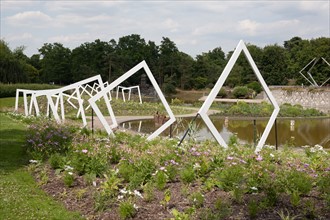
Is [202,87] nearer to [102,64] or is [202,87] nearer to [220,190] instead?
[102,64]

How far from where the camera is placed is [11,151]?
11555 mm

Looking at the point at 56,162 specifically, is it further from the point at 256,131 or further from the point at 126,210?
the point at 256,131

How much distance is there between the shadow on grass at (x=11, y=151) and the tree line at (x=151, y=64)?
45.8 meters

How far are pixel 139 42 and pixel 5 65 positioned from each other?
34.4 metres

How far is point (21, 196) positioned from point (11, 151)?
14.9 feet

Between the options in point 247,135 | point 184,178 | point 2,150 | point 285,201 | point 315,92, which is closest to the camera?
point 285,201

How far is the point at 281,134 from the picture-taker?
20.0 metres

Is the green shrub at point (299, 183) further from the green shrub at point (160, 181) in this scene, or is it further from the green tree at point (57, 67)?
the green tree at point (57, 67)

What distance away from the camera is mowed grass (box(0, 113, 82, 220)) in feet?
21.1

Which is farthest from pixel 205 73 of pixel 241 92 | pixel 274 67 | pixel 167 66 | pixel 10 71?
pixel 10 71

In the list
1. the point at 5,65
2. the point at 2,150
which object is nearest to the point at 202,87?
the point at 5,65

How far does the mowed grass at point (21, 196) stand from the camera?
643cm

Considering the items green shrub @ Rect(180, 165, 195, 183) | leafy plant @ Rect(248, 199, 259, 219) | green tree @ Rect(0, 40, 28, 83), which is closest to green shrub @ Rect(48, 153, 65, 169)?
green shrub @ Rect(180, 165, 195, 183)

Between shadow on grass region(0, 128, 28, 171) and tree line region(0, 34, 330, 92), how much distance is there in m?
45.8
